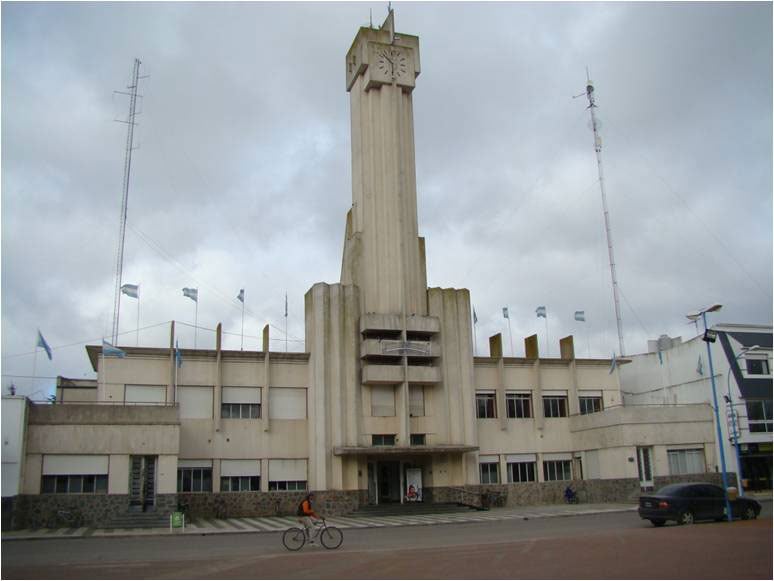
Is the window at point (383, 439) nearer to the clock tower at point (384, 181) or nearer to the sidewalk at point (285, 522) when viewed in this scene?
the sidewalk at point (285, 522)

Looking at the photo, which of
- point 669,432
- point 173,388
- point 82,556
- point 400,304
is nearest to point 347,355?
point 400,304

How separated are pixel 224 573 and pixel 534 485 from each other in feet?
110

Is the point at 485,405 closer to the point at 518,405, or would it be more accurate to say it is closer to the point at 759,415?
the point at 518,405

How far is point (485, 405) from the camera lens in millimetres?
48156

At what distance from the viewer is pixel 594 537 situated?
23234 millimetres

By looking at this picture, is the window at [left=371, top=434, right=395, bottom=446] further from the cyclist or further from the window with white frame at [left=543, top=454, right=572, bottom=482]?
the cyclist

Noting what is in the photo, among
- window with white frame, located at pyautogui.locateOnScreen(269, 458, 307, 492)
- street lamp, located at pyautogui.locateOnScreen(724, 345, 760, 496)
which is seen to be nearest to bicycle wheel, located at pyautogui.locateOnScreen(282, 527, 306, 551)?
window with white frame, located at pyautogui.locateOnScreen(269, 458, 307, 492)

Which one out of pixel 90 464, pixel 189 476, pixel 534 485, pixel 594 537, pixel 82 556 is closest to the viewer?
pixel 82 556

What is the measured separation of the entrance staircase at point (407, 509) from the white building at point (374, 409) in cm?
112

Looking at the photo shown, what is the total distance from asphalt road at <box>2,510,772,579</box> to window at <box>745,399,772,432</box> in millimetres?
21191

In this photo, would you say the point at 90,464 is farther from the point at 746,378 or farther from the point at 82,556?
the point at 746,378

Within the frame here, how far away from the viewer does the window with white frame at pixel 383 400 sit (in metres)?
43.9

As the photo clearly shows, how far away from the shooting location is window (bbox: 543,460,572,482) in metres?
48.8

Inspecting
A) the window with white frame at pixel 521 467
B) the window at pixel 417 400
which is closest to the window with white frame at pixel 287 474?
the window at pixel 417 400
